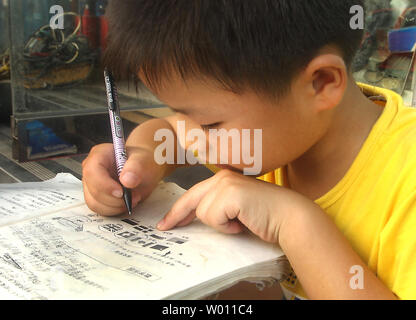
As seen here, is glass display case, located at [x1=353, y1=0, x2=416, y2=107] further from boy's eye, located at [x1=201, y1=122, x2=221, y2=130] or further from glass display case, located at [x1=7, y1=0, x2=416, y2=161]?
boy's eye, located at [x1=201, y1=122, x2=221, y2=130]

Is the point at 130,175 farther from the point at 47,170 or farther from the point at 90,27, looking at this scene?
the point at 90,27

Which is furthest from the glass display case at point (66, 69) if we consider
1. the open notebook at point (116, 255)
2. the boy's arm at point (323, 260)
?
the boy's arm at point (323, 260)

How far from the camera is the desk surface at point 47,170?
458 millimetres

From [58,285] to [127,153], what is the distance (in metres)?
0.17

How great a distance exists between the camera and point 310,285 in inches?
12.0

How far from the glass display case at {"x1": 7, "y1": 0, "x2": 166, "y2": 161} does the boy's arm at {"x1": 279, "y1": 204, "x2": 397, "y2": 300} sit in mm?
233

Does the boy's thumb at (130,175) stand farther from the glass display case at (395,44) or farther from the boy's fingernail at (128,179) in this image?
the glass display case at (395,44)

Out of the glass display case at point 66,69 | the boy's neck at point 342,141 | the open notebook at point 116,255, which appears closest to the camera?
the open notebook at point 116,255

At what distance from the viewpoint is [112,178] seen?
1.31 feet

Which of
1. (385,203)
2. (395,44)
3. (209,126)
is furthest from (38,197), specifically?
(395,44)

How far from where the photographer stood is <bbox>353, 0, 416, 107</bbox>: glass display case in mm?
860

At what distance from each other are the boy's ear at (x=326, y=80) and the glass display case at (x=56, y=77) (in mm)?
205

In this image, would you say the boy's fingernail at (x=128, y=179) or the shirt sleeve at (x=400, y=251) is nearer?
the shirt sleeve at (x=400, y=251)
